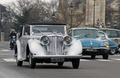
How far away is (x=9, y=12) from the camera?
136m

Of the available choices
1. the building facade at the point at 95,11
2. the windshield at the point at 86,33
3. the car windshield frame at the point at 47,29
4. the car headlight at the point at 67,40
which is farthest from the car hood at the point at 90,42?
the building facade at the point at 95,11

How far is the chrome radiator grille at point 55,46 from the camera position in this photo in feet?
62.8

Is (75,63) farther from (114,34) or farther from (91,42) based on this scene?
(114,34)

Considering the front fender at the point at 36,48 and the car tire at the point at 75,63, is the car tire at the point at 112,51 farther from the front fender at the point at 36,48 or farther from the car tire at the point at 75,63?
the front fender at the point at 36,48

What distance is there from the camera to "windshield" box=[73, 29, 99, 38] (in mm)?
27891

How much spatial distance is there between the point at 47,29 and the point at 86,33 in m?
7.76

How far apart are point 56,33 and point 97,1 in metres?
90.9

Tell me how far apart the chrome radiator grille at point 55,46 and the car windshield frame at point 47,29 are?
1.31 m

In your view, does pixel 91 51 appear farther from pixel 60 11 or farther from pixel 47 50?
pixel 60 11

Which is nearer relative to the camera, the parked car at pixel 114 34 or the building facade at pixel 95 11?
the parked car at pixel 114 34

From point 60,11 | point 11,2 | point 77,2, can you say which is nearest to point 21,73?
point 60,11

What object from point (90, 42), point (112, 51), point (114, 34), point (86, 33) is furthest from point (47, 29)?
point (114, 34)

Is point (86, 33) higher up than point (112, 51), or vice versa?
point (86, 33)

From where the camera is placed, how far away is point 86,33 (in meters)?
28.1
